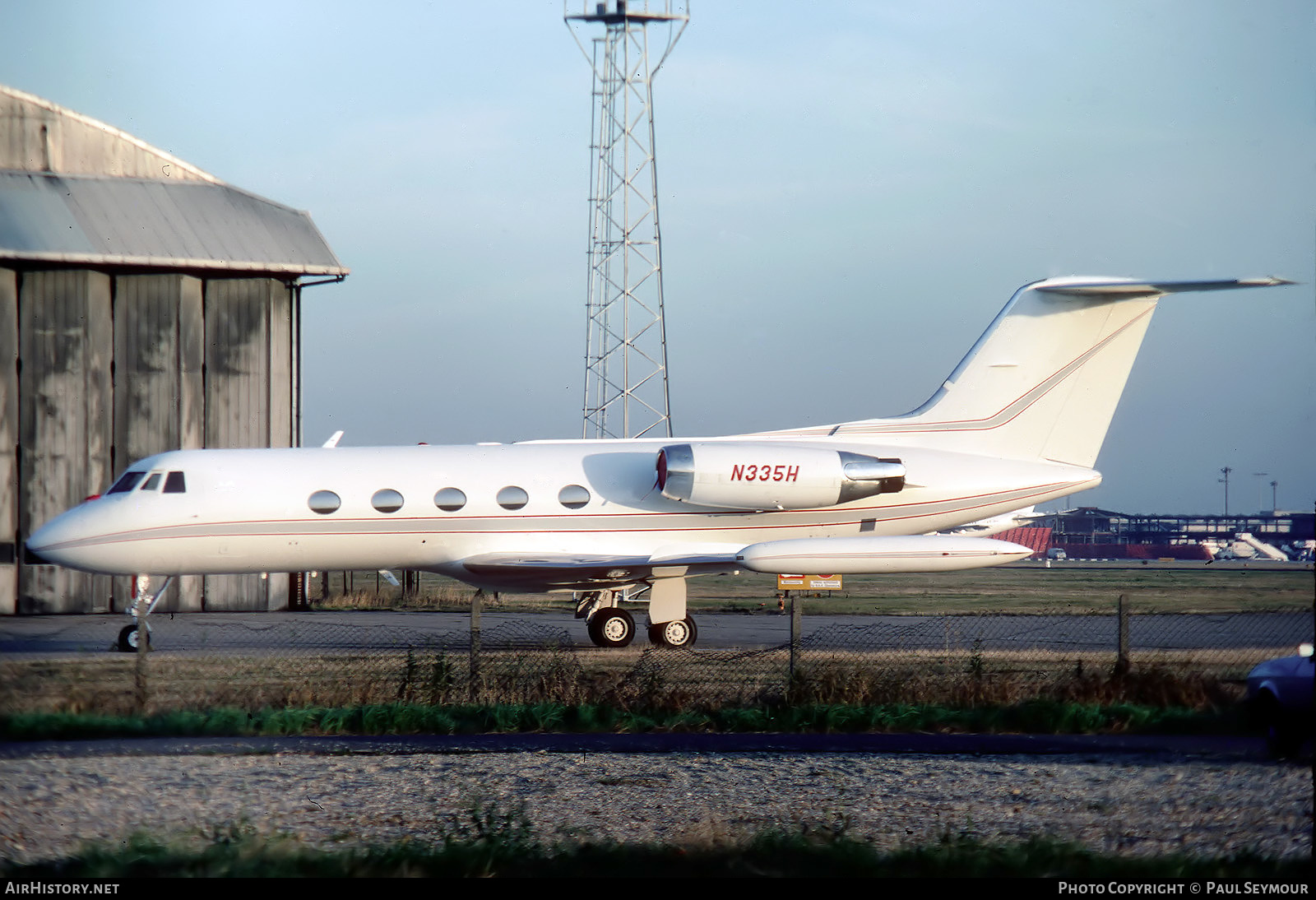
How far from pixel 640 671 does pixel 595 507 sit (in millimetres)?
6722

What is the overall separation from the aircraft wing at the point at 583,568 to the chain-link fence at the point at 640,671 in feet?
3.20

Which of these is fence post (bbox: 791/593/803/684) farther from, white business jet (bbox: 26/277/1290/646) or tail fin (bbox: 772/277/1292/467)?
tail fin (bbox: 772/277/1292/467)

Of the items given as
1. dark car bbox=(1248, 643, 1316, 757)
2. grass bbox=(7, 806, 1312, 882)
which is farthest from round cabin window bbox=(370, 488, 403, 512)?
dark car bbox=(1248, 643, 1316, 757)

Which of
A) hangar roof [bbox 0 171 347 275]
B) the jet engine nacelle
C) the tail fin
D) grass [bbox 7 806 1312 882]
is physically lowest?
grass [bbox 7 806 1312 882]

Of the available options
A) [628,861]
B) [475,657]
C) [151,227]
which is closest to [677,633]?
[475,657]

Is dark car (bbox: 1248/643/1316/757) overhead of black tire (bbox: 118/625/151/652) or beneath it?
overhead

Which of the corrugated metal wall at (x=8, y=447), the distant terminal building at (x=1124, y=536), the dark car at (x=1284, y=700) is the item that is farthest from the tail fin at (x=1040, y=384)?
the distant terminal building at (x=1124, y=536)

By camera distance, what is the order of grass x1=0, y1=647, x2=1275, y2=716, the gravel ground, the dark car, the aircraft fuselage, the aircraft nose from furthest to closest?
the aircraft fuselage, the aircraft nose, grass x1=0, y1=647, x2=1275, y2=716, the dark car, the gravel ground

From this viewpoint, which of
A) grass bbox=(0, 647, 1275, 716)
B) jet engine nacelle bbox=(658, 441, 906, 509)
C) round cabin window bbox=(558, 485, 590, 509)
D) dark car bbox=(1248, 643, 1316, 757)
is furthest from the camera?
round cabin window bbox=(558, 485, 590, 509)

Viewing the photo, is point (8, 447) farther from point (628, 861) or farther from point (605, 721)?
point (628, 861)

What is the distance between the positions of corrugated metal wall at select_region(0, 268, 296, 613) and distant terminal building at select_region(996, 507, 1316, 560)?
193 ft

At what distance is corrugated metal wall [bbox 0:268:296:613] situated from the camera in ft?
91.2

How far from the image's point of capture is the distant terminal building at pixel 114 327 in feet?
91.1

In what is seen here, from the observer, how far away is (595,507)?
65.8 feet
